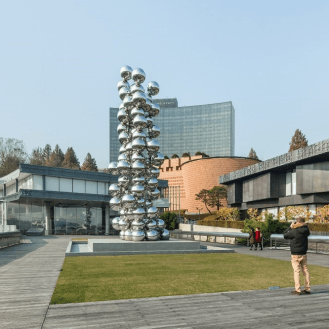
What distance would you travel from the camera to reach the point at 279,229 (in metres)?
27.7

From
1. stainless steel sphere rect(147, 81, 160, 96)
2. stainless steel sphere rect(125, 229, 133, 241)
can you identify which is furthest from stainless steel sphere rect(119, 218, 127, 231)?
stainless steel sphere rect(147, 81, 160, 96)

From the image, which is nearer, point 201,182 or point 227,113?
point 201,182

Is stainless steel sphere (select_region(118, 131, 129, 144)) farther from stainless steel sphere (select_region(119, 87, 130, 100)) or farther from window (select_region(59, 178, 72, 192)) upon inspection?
window (select_region(59, 178, 72, 192))

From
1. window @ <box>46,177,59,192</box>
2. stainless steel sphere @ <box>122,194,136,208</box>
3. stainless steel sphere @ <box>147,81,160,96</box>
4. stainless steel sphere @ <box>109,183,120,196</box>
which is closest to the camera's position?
stainless steel sphere @ <box>122,194,136,208</box>

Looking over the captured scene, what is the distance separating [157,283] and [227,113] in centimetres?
18233

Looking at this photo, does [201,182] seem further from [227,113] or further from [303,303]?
[227,113]

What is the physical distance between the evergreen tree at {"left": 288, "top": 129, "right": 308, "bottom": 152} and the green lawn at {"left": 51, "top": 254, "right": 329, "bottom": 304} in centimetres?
8759

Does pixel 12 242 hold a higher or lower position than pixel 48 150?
lower

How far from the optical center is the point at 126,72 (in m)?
21.9

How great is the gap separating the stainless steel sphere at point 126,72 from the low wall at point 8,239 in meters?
12.1

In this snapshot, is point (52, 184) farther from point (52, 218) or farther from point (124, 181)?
point (124, 181)

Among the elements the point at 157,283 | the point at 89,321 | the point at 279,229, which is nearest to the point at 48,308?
the point at 89,321

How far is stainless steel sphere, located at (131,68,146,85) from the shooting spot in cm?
2067

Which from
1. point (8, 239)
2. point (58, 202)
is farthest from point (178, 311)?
point (58, 202)
